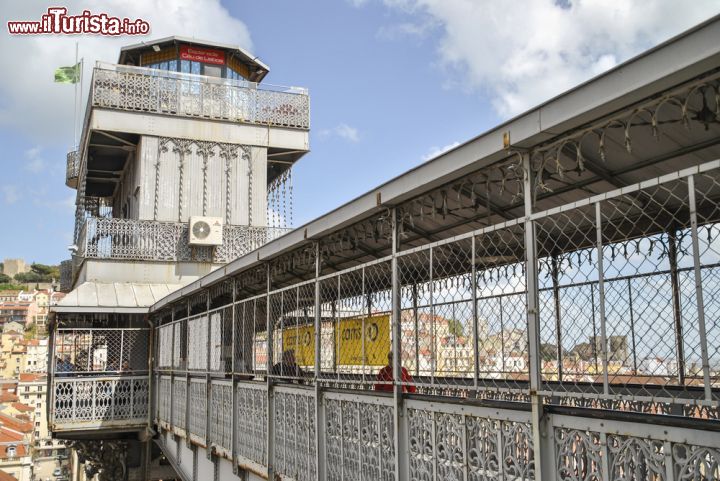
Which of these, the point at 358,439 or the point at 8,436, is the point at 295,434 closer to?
the point at 358,439

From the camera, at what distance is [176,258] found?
2103 cm

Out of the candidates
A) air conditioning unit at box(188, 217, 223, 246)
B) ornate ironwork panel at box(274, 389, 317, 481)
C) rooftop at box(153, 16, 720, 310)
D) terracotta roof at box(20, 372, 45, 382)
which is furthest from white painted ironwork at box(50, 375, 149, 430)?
terracotta roof at box(20, 372, 45, 382)

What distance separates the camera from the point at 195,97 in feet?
73.3

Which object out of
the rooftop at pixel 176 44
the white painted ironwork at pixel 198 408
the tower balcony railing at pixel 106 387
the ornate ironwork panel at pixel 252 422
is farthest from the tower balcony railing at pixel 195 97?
the ornate ironwork panel at pixel 252 422

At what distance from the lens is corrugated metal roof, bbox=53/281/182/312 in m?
18.8

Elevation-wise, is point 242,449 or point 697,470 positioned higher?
point 697,470

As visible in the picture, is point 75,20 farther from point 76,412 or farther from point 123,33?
point 76,412

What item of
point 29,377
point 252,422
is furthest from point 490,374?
point 29,377

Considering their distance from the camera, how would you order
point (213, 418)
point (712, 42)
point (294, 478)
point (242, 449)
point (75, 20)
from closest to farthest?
1. point (712, 42)
2. point (294, 478)
3. point (242, 449)
4. point (213, 418)
5. point (75, 20)

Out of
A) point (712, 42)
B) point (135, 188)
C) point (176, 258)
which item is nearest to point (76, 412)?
point (176, 258)

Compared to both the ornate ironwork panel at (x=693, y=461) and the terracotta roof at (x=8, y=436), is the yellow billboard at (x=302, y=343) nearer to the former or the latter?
the ornate ironwork panel at (x=693, y=461)

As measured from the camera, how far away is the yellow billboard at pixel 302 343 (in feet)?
29.3

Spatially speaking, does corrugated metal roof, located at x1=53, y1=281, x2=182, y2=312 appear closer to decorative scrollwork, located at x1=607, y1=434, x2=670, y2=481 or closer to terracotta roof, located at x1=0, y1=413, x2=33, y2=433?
decorative scrollwork, located at x1=607, y1=434, x2=670, y2=481

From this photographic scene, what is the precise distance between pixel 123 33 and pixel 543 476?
25.2 m
